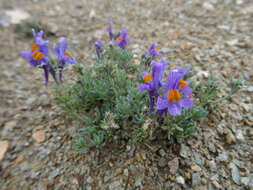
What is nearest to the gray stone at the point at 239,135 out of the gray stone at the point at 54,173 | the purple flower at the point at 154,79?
the purple flower at the point at 154,79

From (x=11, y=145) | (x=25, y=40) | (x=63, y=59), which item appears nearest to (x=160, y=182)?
(x=63, y=59)

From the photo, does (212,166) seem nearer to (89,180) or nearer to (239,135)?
(239,135)

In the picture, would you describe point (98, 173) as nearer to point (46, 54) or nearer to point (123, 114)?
point (123, 114)

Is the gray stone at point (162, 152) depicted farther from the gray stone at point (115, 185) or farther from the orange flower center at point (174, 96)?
the orange flower center at point (174, 96)

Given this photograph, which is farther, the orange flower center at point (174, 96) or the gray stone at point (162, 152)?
the gray stone at point (162, 152)

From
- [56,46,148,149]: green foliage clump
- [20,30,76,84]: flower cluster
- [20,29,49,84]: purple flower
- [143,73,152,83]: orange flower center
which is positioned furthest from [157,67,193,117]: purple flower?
[20,29,49,84]: purple flower
